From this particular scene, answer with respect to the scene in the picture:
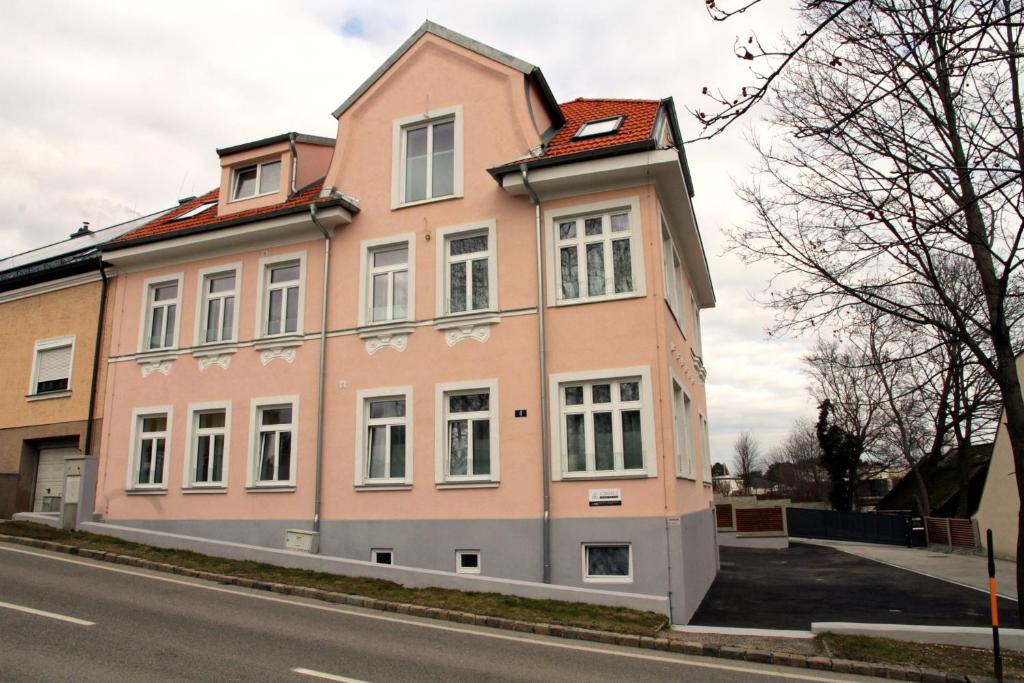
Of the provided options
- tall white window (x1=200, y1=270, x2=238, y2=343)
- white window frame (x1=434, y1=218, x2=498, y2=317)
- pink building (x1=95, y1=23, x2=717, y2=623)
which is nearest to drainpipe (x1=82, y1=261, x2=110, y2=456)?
pink building (x1=95, y1=23, x2=717, y2=623)

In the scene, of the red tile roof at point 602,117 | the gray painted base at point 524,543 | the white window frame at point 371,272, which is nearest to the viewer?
the gray painted base at point 524,543

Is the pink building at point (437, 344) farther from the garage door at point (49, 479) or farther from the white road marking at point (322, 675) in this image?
the white road marking at point (322, 675)

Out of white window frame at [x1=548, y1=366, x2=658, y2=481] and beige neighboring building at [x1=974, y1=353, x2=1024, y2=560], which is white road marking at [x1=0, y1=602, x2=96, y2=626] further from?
beige neighboring building at [x1=974, y1=353, x2=1024, y2=560]

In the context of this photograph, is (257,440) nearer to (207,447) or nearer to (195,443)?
(207,447)

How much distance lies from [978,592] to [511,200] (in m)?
13.9

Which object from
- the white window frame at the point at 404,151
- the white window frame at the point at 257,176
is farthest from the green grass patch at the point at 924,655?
the white window frame at the point at 257,176

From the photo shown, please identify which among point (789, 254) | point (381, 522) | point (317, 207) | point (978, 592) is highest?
point (317, 207)

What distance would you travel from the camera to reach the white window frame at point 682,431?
45.9 ft

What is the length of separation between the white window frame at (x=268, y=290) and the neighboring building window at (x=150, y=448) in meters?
3.33

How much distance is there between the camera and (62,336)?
20.5m

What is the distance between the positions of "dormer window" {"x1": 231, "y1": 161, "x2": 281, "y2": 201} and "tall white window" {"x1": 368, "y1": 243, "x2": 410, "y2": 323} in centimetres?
413

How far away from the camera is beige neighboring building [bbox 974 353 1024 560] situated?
2484 cm

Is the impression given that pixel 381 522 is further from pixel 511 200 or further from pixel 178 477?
pixel 511 200

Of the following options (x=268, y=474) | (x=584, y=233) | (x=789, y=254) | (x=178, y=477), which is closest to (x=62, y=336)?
(x=178, y=477)
